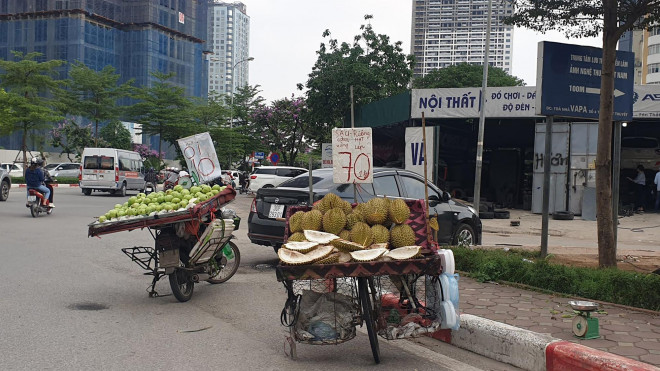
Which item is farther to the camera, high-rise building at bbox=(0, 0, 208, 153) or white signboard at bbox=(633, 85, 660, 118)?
high-rise building at bbox=(0, 0, 208, 153)

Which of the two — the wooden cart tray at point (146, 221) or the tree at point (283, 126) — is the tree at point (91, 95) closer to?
the tree at point (283, 126)

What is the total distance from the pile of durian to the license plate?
382cm

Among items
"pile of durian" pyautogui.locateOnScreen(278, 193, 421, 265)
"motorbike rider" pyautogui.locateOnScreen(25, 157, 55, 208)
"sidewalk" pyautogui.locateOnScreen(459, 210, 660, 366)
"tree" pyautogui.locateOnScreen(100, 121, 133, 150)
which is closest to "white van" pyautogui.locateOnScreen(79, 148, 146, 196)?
"motorbike rider" pyautogui.locateOnScreen(25, 157, 55, 208)

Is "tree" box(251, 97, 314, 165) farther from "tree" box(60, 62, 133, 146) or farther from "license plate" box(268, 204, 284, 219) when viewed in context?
"license plate" box(268, 204, 284, 219)

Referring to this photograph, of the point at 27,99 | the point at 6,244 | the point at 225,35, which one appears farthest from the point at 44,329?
the point at 225,35

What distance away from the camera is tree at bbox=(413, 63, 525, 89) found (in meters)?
56.3

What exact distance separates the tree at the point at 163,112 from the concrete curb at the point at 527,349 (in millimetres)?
44805

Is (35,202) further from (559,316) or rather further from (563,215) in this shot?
(563,215)

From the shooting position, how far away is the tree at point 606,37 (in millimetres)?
8148

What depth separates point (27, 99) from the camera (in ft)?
132

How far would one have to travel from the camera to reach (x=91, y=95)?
164 feet

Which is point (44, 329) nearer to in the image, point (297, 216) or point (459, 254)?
point (297, 216)

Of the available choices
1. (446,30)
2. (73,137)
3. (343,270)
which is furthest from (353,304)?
(446,30)

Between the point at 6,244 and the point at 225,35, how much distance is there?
195975 millimetres
